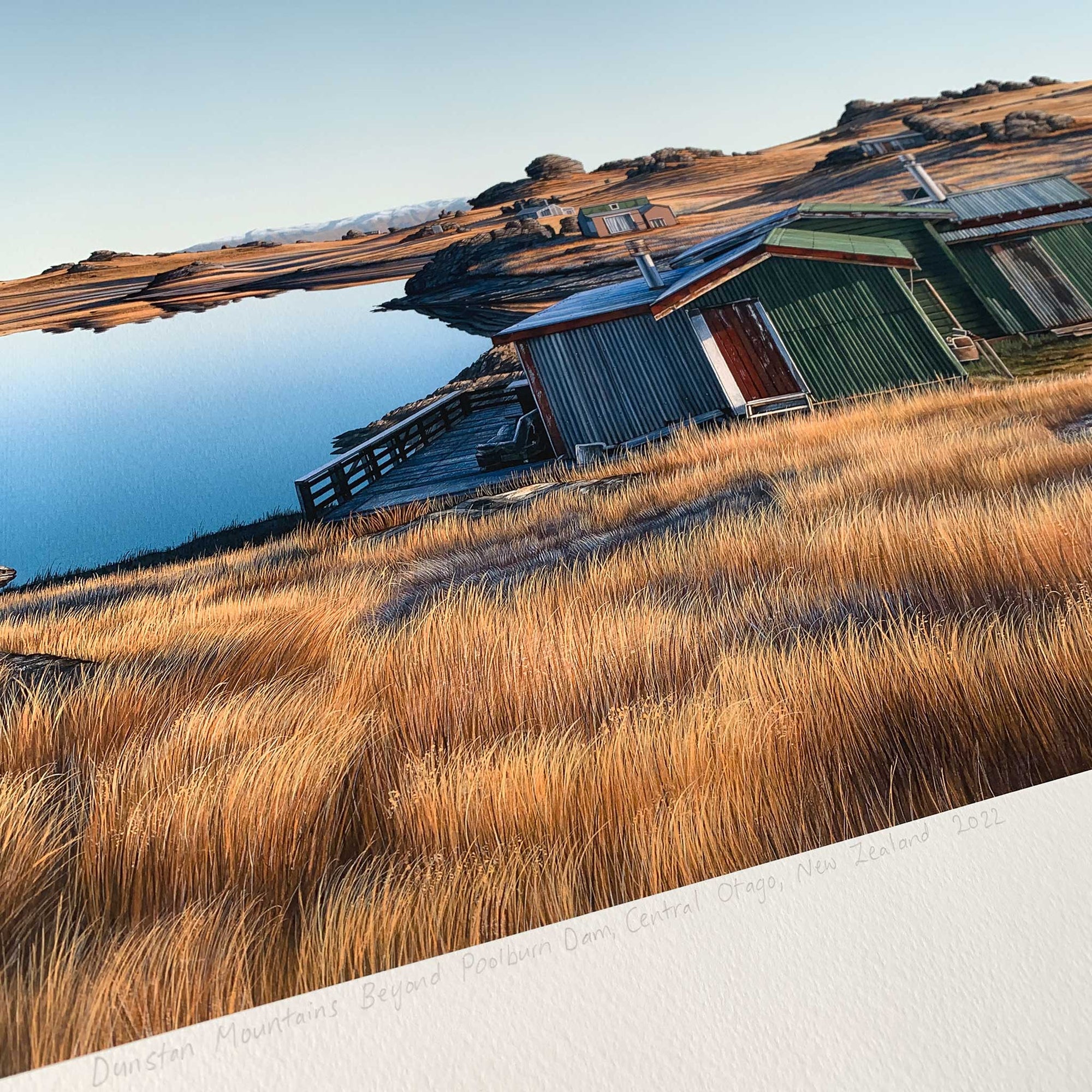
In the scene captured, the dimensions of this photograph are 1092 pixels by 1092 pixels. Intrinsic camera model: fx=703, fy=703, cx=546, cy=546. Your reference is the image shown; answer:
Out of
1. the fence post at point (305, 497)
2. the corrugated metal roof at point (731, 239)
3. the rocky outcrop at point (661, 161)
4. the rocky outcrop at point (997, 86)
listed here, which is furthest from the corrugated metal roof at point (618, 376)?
the fence post at point (305, 497)

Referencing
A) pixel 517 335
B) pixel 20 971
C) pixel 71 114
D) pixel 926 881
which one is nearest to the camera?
pixel 20 971

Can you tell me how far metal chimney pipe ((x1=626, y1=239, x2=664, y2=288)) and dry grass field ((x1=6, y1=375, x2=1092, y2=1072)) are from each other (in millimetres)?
3943

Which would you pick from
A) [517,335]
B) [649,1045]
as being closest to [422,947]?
[649,1045]

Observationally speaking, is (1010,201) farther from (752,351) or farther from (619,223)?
(619,223)

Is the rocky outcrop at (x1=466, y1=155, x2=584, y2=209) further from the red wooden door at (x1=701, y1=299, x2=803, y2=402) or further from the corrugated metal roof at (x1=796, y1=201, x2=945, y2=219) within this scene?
the red wooden door at (x1=701, y1=299, x2=803, y2=402)

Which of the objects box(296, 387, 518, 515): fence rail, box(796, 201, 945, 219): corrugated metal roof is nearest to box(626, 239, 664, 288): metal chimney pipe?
box(796, 201, 945, 219): corrugated metal roof

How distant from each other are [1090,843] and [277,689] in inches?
105

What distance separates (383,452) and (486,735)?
396cm

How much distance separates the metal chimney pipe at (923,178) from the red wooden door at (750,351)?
178 cm

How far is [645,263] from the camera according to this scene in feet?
23.5

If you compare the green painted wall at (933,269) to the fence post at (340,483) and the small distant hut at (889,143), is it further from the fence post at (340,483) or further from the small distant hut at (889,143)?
the fence post at (340,483)

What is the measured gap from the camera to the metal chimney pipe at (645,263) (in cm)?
653

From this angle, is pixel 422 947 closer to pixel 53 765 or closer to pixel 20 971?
pixel 20 971

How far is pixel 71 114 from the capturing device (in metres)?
3.66
